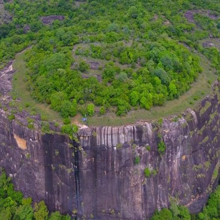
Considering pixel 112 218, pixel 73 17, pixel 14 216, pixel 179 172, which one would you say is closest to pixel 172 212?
pixel 179 172

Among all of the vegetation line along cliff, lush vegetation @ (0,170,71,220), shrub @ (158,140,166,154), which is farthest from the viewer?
lush vegetation @ (0,170,71,220)

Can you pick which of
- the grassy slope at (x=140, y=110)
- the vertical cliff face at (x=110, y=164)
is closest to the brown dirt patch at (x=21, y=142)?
the vertical cliff face at (x=110, y=164)

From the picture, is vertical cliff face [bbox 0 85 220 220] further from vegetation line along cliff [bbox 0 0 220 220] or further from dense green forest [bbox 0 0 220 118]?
dense green forest [bbox 0 0 220 118]

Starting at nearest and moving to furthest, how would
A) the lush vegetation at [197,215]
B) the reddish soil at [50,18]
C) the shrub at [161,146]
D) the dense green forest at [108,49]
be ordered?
the shrub at [161,146], the dense green forest at [108,49], the lush vegetation at [197,215], the reddish soil at [50,18]

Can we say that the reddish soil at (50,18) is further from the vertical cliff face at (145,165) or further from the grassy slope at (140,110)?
the vertical cliff face at (145,165)

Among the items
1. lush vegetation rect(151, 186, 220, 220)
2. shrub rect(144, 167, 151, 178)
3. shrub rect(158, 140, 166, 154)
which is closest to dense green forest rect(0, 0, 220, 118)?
shrub rect(158, 140, 166, 154)

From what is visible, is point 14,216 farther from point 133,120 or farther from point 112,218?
point 133,120

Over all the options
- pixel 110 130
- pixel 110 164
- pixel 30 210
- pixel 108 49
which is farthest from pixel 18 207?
pixel 108 49
